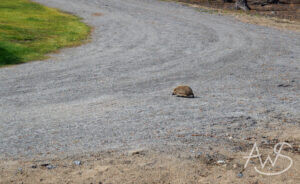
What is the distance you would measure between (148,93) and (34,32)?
11.1 meters

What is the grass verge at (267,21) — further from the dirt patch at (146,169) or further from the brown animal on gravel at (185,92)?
the dirt patch at (146,169)

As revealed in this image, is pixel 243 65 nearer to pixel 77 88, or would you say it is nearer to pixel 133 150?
pixel 77 88

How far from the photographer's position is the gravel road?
6.54 m

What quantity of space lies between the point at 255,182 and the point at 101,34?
14.7 meters

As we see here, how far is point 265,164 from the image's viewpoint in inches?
226

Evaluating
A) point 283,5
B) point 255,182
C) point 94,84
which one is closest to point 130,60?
point 94,84

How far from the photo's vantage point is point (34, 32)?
18578 mm

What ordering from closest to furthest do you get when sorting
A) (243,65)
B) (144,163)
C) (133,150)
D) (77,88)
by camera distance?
(144,163), (133,150), (77,88), (243,65)

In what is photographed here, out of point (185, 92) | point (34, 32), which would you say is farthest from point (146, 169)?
point (34, 32)

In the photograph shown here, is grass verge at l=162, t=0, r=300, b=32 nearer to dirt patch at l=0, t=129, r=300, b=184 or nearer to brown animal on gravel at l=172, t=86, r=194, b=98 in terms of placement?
brown animal on gravel at l=172, t=86, r=194, b=98

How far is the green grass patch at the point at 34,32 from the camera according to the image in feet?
46.3

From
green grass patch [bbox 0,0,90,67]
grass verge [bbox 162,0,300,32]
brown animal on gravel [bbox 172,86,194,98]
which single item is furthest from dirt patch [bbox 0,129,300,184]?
grass verge [bbox 162,0,300,32]

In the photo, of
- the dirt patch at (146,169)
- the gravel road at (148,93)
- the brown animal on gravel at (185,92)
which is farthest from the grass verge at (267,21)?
the dirt patch at (146,169)

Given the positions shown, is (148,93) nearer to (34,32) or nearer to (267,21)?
(34,32)
